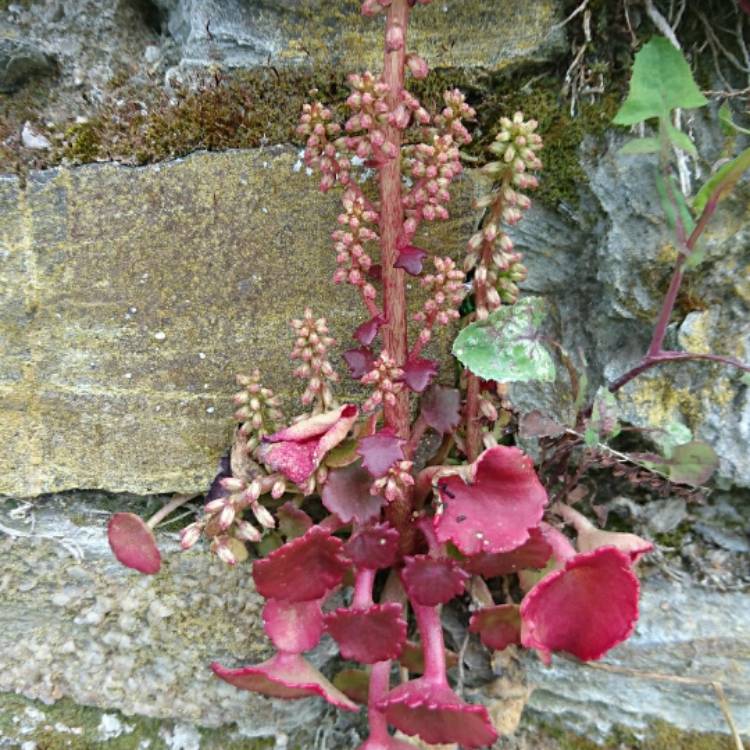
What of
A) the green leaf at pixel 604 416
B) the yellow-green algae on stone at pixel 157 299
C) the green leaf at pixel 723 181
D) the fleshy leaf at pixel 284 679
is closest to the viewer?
the green leaf at pixel 723 181

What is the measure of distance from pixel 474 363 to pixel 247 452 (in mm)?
470

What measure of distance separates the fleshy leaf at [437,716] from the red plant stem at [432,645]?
42mm

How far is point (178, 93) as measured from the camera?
1.45 metres

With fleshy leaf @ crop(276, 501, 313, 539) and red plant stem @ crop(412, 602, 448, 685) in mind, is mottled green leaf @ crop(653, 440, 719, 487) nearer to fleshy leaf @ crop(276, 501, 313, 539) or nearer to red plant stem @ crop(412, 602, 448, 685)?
red plant stem @ crop(412, 602, 448, 685)

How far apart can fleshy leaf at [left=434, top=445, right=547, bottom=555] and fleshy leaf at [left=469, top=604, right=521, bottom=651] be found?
0.55 feet

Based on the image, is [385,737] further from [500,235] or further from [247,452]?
[500,235]

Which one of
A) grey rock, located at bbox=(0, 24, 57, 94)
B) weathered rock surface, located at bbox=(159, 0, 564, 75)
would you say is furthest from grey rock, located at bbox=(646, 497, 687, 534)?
grey rock, located at bbox=(0, 24, 57, 94)

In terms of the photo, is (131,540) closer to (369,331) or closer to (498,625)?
(369,331)

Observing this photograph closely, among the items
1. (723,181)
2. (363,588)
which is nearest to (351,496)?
(363,588)

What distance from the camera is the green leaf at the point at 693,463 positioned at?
130cm

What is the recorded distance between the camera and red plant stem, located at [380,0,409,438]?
1.21m

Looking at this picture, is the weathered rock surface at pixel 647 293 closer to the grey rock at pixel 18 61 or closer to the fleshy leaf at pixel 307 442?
the fleshy leaf at pixel 307 442

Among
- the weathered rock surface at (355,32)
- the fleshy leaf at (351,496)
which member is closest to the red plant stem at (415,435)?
the fleshy leaf at (351,496)

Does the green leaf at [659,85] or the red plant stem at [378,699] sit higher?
the green leaf at [659,85]
